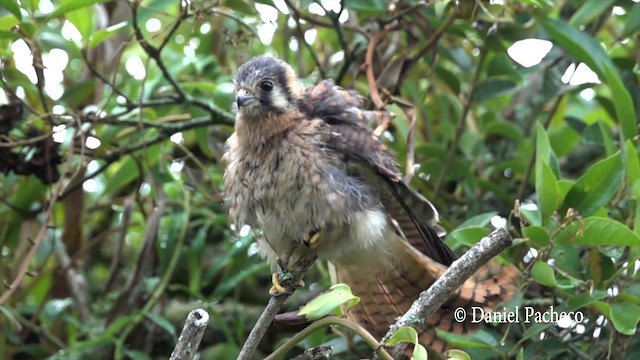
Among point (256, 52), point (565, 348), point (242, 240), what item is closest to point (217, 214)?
point (242, 240)

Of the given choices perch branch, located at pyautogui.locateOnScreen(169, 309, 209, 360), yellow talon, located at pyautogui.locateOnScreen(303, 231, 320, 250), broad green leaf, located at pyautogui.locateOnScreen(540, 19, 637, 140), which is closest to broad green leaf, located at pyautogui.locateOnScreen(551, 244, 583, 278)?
broad green leaf, located at pyautogui.locateOnScreen(540, 19, 637, 140)

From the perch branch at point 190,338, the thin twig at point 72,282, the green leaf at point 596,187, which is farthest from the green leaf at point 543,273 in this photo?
the thin twig at point 72,282

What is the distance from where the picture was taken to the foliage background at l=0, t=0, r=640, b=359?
2137 mm

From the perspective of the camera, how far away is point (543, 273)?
1978mm

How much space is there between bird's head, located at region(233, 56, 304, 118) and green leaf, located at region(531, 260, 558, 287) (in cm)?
65

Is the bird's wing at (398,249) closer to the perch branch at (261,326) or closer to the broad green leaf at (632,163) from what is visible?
the broad green leaf at (632,163)

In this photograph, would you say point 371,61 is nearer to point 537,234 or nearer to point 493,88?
point 493,88

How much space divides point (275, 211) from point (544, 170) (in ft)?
1.87

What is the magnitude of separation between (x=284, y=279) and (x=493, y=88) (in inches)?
38.5

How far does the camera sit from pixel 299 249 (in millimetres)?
2232

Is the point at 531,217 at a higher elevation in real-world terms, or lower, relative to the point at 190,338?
higher

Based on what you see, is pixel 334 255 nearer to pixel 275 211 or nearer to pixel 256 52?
pixel 275 211

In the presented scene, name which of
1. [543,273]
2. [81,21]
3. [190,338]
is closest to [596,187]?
[543,273]

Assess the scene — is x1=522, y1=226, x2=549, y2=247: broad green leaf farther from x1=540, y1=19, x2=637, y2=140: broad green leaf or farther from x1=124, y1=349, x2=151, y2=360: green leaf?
x1=124, y1=349, x2=151, y2=360: green leaf
